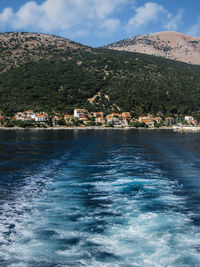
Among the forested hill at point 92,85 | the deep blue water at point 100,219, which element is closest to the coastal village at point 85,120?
the forested hill at point 92,85

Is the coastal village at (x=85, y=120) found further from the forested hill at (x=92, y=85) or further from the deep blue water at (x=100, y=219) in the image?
the deep blue water at (x=100, y=219)

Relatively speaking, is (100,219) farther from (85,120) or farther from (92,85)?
(92,85)

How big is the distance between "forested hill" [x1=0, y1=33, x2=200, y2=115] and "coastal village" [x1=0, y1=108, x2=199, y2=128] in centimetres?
470

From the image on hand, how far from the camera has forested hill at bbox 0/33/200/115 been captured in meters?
132

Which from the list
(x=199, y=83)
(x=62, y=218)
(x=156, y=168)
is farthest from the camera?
(x=199, y=83)

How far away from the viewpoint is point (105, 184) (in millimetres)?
17688

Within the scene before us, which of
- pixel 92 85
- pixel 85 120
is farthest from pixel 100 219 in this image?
pixel 92 85

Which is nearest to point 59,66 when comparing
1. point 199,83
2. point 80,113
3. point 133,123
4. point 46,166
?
point 80,113

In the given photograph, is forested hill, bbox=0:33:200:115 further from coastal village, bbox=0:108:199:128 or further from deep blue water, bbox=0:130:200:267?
deep blue water, bbox=0:130:200:267

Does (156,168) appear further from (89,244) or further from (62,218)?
(89,244)

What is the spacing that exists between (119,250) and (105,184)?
863 centimetres

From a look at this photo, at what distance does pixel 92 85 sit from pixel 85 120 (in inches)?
1409

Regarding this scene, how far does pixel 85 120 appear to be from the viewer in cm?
12175

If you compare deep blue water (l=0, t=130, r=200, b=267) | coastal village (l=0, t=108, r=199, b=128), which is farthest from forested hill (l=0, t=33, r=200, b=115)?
deep blue water (l=0, t=130, r=200, b=267)
